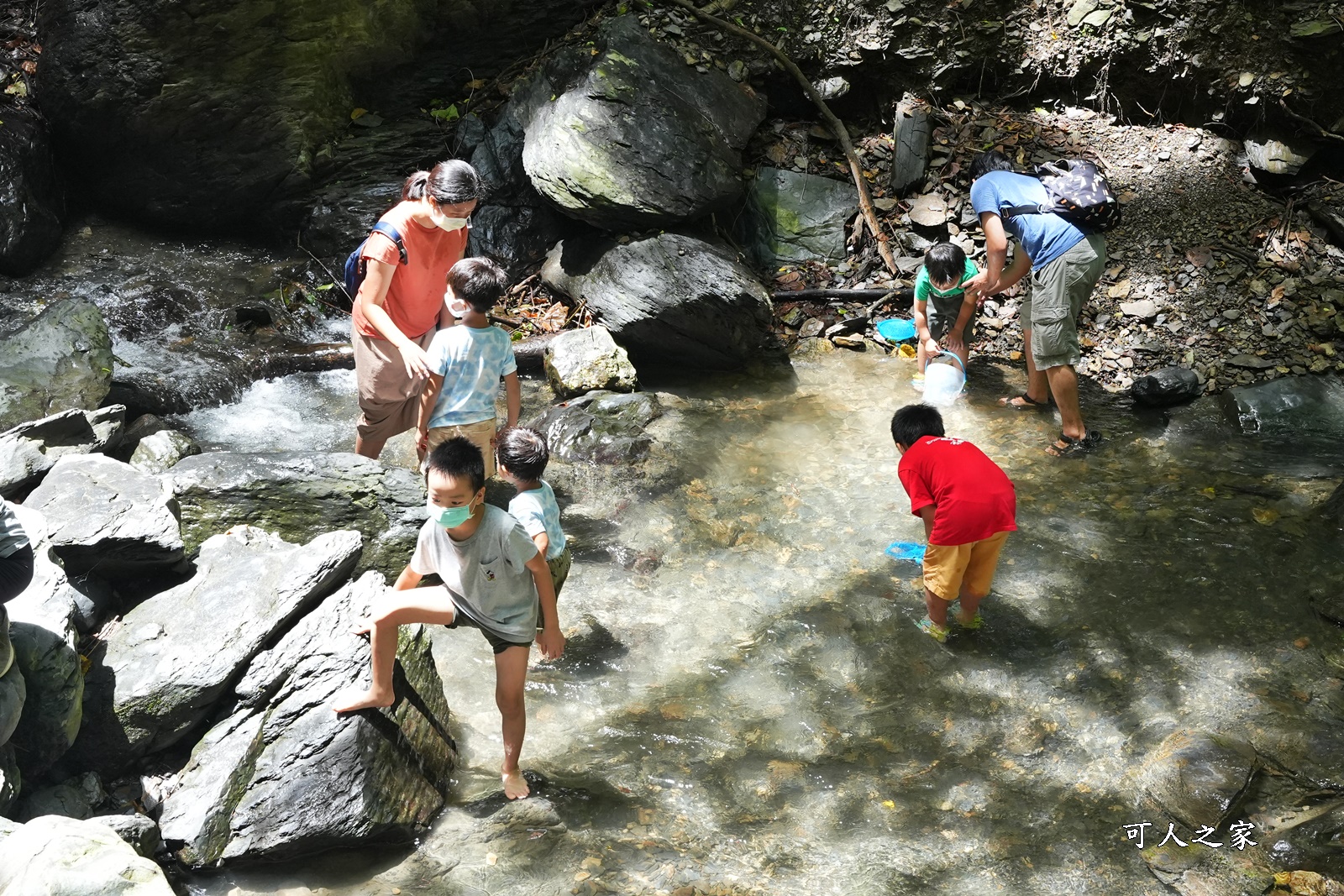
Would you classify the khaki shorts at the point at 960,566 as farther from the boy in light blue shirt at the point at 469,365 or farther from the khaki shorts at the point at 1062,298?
the khaki shorts at the point at 1062,298

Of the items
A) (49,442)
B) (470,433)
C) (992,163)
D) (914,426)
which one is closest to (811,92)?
(992,163)

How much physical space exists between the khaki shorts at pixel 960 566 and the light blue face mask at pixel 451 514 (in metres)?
2.14

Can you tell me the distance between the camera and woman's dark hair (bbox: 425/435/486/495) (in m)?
3.17

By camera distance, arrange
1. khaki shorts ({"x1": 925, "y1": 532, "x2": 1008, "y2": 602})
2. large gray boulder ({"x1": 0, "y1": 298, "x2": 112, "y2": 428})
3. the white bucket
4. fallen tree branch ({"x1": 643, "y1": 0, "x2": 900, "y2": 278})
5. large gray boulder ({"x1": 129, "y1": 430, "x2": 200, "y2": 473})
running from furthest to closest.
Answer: fallen tree branch ({"x1": 643, "y1": 0, "x2": 900, "y2": 278}) → the white bucket → large gray boulder ({"x1": 0, "y1": 298, "x2": 112, "y2": 428}) → large gray boulder ({"x1": 129, "y1": 430, "x2": 200, "y2": 473}) → khaki shorts ({"x1": 925, "y1": 532, "x2": 1008, "y2": 602})

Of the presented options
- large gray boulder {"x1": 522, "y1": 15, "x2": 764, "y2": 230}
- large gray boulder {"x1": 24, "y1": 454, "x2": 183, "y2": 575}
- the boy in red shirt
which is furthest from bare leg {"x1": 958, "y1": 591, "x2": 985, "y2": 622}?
large gray boulder {"x1": 522, "y1": 15, "x2": 764, "y2": 230}

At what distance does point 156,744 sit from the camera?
12.0ft

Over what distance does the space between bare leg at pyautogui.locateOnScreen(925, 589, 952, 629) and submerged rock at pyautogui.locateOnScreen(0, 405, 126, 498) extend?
4083 millimetres

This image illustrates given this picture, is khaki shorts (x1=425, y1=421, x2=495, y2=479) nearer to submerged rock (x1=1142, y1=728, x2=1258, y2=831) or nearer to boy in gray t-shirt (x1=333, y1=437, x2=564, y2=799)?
boy in gray t-shirt (x1=333, y1=437, x2=564, y2=799)

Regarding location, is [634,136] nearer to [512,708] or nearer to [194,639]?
[194,639]

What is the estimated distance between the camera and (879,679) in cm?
437

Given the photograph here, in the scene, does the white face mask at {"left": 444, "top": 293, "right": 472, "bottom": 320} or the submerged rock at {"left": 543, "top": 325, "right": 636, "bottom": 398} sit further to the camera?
the submerged rock at {"left": 543, "top": 325, "right": 636, "bottom": 398}

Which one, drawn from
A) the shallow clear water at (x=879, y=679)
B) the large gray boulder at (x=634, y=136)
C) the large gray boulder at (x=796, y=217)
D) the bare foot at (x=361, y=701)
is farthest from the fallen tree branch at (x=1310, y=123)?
the bare foot at (x=361, y=701)

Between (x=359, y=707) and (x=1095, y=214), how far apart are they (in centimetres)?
498

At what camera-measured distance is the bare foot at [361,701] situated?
3.54 m
